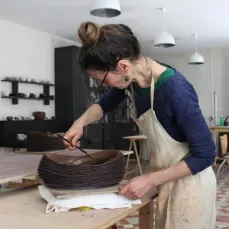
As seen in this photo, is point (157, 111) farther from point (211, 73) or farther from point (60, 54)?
point (211, 73)

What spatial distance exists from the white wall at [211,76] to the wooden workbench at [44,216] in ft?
23.5

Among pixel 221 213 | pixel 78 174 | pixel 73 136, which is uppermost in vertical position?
pixel 73 136

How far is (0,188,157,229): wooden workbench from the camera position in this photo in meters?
0.93

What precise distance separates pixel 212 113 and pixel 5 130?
5.04 metres

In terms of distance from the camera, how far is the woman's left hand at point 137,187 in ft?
3.61

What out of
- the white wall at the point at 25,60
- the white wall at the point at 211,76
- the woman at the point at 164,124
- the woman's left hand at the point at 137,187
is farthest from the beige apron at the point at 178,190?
the white wall at the point at 211,76

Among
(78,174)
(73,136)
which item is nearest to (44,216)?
(78,174)

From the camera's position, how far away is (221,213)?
3465 mm

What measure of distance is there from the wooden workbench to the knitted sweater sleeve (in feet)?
0.83

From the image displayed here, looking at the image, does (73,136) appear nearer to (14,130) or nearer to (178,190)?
(178,190)

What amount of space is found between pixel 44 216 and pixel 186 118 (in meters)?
0.54

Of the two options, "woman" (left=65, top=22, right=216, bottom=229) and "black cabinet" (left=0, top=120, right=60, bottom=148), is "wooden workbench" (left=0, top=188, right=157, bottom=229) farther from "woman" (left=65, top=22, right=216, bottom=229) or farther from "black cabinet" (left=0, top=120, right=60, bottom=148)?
"black cabinet" (left=0, top=120, right=60, bottom=148)

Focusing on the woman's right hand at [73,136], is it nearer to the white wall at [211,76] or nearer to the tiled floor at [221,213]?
the tiled floor at [221,213]

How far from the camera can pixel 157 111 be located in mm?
1168
